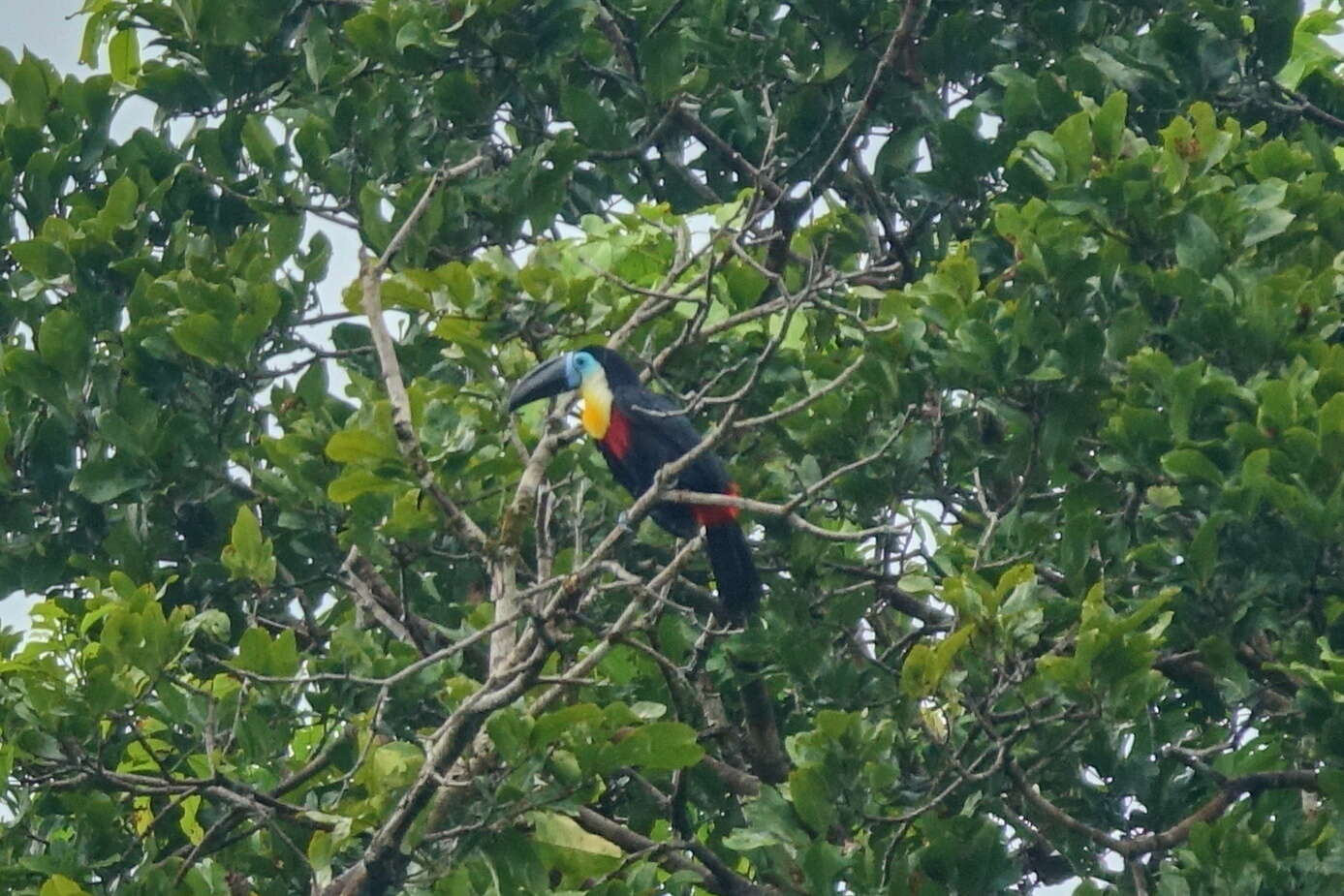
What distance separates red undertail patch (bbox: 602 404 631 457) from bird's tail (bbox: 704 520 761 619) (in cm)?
72

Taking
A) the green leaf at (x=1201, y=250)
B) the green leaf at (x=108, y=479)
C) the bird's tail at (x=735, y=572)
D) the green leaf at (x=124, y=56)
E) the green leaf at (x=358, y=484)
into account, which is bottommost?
the bird's tail at (x=735, y=572)

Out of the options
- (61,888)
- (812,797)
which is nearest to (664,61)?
(812,797)

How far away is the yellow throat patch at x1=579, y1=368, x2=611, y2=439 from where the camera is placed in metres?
6.17

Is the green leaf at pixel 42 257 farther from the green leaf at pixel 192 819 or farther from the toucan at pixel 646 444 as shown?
the green leaf at pixel 192 819

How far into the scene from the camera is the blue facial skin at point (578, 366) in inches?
219

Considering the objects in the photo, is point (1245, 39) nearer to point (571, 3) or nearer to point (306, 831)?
point (571, 3)

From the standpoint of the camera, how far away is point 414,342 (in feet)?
19.2

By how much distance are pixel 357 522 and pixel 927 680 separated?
1.35 metres

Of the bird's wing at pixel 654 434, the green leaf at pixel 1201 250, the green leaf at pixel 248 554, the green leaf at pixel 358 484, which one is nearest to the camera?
the green leaf at pixel 358 484

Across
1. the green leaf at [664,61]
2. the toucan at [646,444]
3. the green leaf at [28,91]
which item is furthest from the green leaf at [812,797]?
the green leaf at [28,91]

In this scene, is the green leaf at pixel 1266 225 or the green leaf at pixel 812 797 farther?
the green leaf at pixel 1266 225

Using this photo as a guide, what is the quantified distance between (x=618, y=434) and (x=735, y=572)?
Result: 850 mm

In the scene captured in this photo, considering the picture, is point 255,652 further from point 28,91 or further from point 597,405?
point 28,91

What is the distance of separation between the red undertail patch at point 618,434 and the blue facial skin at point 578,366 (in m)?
0.21
